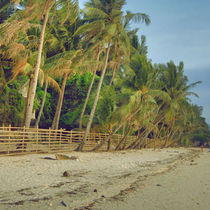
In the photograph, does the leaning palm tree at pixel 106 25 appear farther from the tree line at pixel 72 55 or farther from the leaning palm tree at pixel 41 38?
the leaning palm tree at pixel 41 38

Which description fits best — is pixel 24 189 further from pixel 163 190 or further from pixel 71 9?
pixel 71 9

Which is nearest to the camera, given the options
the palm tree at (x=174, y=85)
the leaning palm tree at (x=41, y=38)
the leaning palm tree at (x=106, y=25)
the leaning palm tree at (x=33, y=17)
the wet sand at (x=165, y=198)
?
the wet sand at (x=165, y=198)

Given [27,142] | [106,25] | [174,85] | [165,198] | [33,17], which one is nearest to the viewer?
[165,198]

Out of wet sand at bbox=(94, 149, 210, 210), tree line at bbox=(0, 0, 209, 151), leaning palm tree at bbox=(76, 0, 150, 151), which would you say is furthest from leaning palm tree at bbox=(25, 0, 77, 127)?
wet sand at bbox=(94, 149, 210, 210)

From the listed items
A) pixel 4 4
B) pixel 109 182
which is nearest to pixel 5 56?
pixel 4 4

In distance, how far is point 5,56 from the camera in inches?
533

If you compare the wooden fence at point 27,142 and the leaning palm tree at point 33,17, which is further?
the leaning palm tree at point 33,17

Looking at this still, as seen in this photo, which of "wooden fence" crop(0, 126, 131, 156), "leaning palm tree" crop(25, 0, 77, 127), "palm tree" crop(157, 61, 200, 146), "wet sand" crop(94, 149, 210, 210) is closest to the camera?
"wet sand" crop(94, 149, 210, 210)

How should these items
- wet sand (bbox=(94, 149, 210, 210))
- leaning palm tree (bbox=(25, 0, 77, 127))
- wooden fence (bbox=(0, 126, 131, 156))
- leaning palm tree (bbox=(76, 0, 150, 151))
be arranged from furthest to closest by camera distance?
leaning palm tree (bbox=(76, 0, 150, 151))
leaning palm tree (bbox=(25, 0, 77, 127))
wooden fence (bbox=(0, 126, 131, 156))
wet sand (bbox=(94, 149, 210, 210))

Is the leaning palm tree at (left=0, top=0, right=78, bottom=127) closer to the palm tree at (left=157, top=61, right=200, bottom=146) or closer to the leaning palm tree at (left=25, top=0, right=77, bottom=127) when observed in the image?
the leaning palm tree at (left=25, top=0, right=77, bottom=127)

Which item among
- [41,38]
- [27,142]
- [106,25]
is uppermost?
[106,25]

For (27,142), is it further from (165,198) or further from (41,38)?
(165,198)

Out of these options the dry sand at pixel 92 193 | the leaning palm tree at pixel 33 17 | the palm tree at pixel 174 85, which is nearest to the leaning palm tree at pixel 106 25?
the leaning palm tree at pixel 33 17

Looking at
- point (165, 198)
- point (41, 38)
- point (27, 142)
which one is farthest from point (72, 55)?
point (165, 198)
